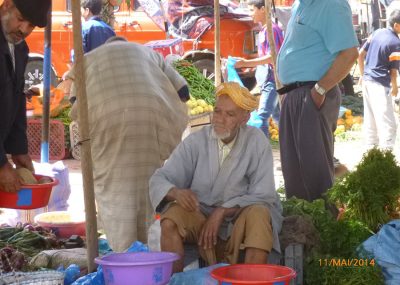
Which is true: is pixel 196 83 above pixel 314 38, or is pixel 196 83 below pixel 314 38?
below

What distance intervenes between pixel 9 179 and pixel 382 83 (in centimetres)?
672

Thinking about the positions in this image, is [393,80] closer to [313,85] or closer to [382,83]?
[382,83]

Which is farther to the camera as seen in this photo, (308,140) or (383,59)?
(383,59)

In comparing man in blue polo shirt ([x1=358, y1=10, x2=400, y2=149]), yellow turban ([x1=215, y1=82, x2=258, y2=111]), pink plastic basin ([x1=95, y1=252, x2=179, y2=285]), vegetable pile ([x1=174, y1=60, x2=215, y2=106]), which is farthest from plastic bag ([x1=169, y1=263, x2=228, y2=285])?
vegetable pile ([x1=174, y1=60, x2=215, y2=106])

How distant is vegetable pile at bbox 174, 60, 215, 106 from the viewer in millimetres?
10250

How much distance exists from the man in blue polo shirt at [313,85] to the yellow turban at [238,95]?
1.03 m

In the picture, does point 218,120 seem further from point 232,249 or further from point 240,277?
point 240,277

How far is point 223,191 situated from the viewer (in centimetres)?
452

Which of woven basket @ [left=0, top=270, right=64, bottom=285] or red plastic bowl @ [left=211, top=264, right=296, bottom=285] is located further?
woven basket @ [left=0, top=270, right=64, bottom=285]

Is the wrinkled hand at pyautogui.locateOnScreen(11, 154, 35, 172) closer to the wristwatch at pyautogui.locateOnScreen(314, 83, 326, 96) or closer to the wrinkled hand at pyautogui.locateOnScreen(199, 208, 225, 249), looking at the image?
the wrinkled hand at pyautogui.locateOnScreen(199, 208, 225, 249)

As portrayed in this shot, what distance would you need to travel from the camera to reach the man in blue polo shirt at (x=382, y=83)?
9758 mm

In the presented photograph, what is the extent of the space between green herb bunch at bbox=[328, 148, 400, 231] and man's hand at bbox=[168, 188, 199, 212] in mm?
1124

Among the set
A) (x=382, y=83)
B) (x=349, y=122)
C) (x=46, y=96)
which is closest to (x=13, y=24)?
(x=46, y=96)
